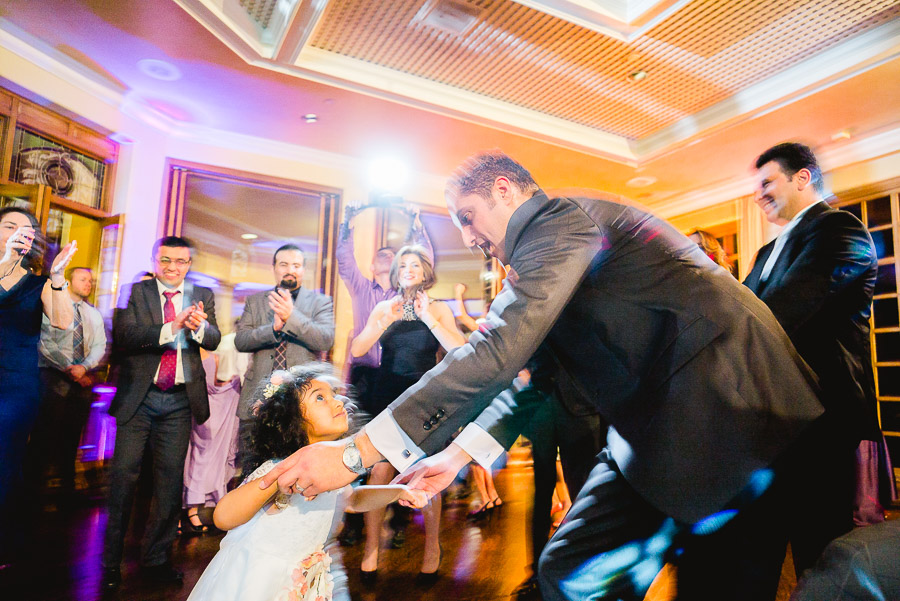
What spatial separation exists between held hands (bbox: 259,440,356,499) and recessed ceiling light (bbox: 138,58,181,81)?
12.9 feet

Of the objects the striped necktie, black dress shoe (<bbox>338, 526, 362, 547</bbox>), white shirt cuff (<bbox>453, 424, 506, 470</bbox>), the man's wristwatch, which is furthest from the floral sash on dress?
the striped necktie

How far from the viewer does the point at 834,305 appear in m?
1.66

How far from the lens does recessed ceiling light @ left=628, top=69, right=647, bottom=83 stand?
4109mm

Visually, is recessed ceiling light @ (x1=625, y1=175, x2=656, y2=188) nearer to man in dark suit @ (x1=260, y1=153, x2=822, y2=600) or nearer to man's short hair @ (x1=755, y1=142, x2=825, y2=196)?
man's short hair @ (x1=755, y1=142, x2=825, y2=196)

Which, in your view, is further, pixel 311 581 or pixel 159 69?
pixel 159 69

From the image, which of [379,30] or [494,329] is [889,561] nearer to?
[494,329]

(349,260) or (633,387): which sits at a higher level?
(349,260)

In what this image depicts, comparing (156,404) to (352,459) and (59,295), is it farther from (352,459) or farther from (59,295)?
(352,459)

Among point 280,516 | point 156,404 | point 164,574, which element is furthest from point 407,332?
point 164,574

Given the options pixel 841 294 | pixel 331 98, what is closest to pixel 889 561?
pixel 841 294

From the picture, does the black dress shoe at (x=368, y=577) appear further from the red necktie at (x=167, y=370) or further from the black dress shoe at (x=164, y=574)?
the red necktie at (x=167, y=370)

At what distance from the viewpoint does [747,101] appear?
4414mm

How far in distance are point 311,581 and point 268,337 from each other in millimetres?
1766

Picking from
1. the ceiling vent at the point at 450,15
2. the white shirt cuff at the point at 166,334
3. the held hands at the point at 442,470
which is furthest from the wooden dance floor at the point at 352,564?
the ceiling vent at the point at 450,15
